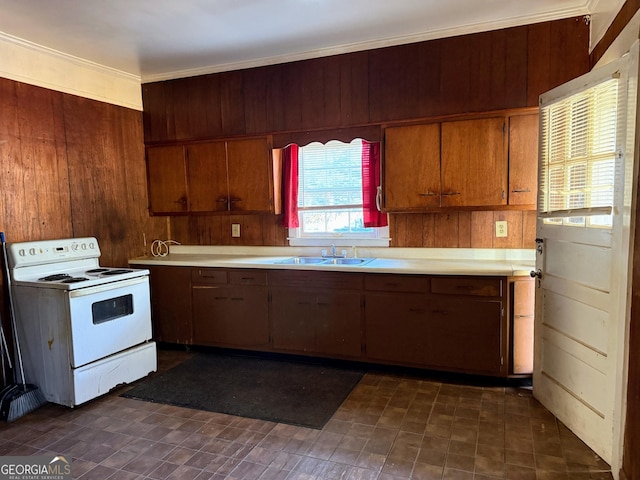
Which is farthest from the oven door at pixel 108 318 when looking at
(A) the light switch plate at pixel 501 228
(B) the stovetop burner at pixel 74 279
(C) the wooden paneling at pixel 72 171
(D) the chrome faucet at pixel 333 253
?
(A) the light switch plate at pixel 501 228

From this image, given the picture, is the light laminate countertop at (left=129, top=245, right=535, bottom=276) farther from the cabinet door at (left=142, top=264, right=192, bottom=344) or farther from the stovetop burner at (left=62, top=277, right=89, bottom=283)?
the stovetop burner at (left=62, top=277, right=89, bottom=283)

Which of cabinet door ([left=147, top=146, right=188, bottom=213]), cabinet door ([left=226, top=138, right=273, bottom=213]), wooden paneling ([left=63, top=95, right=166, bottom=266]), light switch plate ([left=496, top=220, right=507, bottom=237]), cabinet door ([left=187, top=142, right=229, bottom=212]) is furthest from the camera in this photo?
cabinet door ([left=147, top=146, right=188, bottom=213])

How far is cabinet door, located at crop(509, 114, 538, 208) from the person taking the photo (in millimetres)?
2920

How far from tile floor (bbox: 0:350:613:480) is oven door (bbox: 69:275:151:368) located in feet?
1.22

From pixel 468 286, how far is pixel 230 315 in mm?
1939

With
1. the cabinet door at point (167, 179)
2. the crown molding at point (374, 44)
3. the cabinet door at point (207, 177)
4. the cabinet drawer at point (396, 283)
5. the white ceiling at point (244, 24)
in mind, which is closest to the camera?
the white ceiling at point (244, 24)

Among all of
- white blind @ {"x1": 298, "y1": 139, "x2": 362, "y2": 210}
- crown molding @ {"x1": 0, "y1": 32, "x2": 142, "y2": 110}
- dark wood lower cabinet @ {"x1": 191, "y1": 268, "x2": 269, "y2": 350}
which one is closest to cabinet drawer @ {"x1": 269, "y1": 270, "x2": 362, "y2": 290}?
dark wood lower cabinet @ {"x1": 191, "y1": 268, "x2": 269, "y2": 350}

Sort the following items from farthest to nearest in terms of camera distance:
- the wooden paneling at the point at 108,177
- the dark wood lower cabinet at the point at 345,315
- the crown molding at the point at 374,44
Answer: the wooden paneling at the point at 108,177, the dark wood lower cabinet at the point at 345,315, the crown molding at the point at 374,44

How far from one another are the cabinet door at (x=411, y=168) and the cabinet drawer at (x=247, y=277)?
1.14 meters

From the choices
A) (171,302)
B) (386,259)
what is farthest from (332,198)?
(171,302)

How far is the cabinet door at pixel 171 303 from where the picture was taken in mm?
3734

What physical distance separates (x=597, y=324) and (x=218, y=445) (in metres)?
2.08

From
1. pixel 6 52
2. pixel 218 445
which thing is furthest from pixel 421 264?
pixel 6 52

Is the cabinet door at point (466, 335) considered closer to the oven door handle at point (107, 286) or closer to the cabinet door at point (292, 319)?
the cabinet door at point (292, 319)
